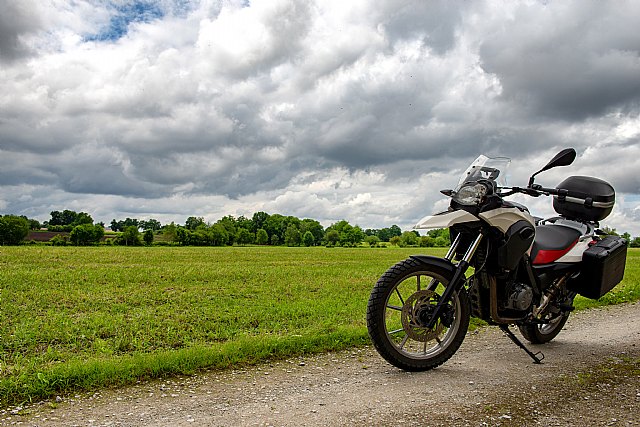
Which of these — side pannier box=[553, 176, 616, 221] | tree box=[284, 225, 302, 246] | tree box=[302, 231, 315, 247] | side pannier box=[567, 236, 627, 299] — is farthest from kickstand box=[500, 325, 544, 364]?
tree box=[302, 231, 315, 247]

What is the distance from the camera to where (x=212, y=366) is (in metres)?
5.28

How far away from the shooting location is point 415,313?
5.12 metres

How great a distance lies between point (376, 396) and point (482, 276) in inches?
71.8

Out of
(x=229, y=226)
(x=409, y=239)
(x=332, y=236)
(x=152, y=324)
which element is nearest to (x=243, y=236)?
(x=229, y=226)

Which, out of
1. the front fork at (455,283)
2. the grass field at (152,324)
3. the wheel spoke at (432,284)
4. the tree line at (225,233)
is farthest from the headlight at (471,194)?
the tree line at (225,233)

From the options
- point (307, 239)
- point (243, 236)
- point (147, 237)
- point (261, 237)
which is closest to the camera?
point (147, 237)

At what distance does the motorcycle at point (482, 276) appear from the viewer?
200 inches

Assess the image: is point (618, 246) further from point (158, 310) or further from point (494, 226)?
point (158, 310)

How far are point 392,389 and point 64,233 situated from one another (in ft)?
286

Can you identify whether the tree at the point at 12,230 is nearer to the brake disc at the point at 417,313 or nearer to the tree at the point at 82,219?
the tree at the point at 82,219

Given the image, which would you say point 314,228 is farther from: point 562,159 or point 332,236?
point 562,159

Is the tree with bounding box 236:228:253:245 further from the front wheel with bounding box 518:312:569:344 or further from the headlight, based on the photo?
the headlight

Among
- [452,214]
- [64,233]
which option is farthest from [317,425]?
[64,233]

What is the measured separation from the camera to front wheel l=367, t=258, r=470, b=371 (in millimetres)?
4922
